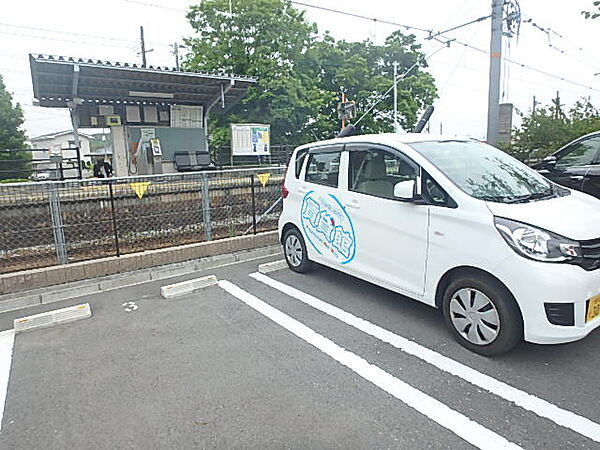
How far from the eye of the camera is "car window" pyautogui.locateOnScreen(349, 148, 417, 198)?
3482 millimetres

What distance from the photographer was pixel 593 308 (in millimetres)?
2633

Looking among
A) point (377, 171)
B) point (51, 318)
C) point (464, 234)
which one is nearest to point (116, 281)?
point (51, 318)

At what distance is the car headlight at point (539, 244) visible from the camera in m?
2.56

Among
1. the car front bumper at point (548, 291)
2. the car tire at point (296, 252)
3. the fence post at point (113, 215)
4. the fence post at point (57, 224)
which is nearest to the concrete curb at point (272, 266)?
the car tire at point (296, 252)

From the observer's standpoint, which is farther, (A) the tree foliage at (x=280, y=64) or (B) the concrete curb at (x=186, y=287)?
(A) the tree foliage at (x=280, y=64)

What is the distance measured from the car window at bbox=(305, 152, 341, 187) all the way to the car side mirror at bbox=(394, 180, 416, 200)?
40.0 inches

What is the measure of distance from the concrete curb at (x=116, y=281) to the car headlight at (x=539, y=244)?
12.5ft

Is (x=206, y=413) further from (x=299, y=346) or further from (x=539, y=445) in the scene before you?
(x=539, y=445)

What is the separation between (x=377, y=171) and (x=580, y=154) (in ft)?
12.1

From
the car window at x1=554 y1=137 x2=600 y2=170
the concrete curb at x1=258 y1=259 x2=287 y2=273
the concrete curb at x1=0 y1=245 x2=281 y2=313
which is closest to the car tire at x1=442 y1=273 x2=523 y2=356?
the concrete curb at x1=258 y1=259 x2=287 y2=273

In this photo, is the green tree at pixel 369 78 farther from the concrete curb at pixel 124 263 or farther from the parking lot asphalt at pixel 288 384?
the parking lot asphalt at pixel 288 384

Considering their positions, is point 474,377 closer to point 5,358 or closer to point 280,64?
point 5,358

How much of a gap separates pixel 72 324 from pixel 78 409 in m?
1.48

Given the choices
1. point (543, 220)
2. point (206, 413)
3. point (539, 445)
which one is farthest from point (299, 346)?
point (543, 220)
